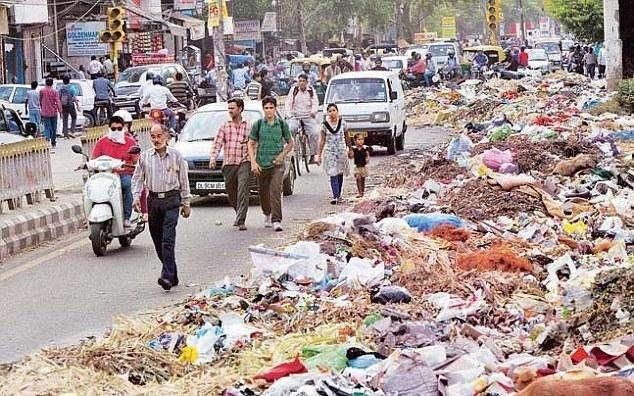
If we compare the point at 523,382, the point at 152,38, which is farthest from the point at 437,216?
the point at 152,38

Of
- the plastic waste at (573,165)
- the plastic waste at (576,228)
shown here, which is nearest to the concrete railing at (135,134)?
the plastic waste at (573,165)

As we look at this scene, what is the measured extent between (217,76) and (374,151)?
1113 cm

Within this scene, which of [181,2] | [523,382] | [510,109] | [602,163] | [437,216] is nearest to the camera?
[523,382]

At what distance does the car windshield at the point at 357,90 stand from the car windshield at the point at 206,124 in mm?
7880

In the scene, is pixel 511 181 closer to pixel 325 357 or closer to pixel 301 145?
pixel 325 357

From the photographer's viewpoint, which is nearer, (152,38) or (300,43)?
(152,38)

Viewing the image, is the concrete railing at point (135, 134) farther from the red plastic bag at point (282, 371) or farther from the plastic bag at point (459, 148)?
the red plastic bag at point (282, 371)

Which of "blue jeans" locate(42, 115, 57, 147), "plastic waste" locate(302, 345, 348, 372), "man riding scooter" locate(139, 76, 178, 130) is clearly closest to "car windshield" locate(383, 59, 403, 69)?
"blue jeans" locate(42, 115, 57, 147)

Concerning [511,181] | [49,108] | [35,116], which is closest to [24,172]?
[511,181]

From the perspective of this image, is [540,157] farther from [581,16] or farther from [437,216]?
[581,16]

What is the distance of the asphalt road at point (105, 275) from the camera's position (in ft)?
36.8

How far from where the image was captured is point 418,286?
35.2ft

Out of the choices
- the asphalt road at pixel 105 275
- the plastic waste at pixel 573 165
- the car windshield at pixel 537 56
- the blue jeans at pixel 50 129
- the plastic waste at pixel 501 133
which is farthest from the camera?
the car windshield at pixel 537 56

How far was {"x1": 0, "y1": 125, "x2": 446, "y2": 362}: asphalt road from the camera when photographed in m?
11.2
